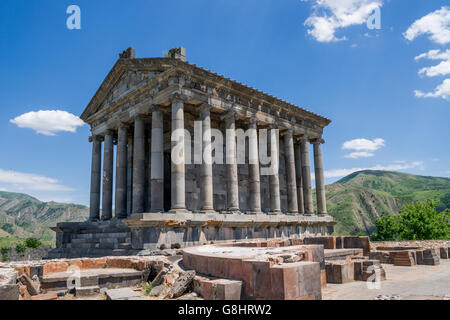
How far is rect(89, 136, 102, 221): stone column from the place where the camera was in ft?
80.5

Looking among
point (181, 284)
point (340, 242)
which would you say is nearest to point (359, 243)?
point (340, 242)

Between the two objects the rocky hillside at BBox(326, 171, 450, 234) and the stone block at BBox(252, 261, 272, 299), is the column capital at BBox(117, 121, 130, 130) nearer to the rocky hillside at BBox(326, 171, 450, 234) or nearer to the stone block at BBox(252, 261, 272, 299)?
the stone block at BBox(252, 261, 272, 299)

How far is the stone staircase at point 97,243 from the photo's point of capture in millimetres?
16566

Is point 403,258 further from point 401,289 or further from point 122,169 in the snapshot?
point 122,169

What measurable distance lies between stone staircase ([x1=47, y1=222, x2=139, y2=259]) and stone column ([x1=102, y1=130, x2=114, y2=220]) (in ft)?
6.96

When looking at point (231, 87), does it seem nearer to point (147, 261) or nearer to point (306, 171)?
point (306, 171)

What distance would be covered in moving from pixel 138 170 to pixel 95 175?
6369 millimetres

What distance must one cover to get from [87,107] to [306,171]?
17.3 meters

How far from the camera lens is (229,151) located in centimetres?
2106

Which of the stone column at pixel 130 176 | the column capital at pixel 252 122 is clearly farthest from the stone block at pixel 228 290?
the stone column at pixel 130 176

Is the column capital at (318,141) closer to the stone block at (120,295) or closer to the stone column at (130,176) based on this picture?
the stone column at (130,176)

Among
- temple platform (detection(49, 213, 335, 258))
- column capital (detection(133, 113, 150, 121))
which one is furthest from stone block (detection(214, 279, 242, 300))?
column capital (detection(133, 113, 150, 121))

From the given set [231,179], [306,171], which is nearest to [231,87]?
[231,179]

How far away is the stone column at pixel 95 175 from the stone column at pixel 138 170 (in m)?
5.56
